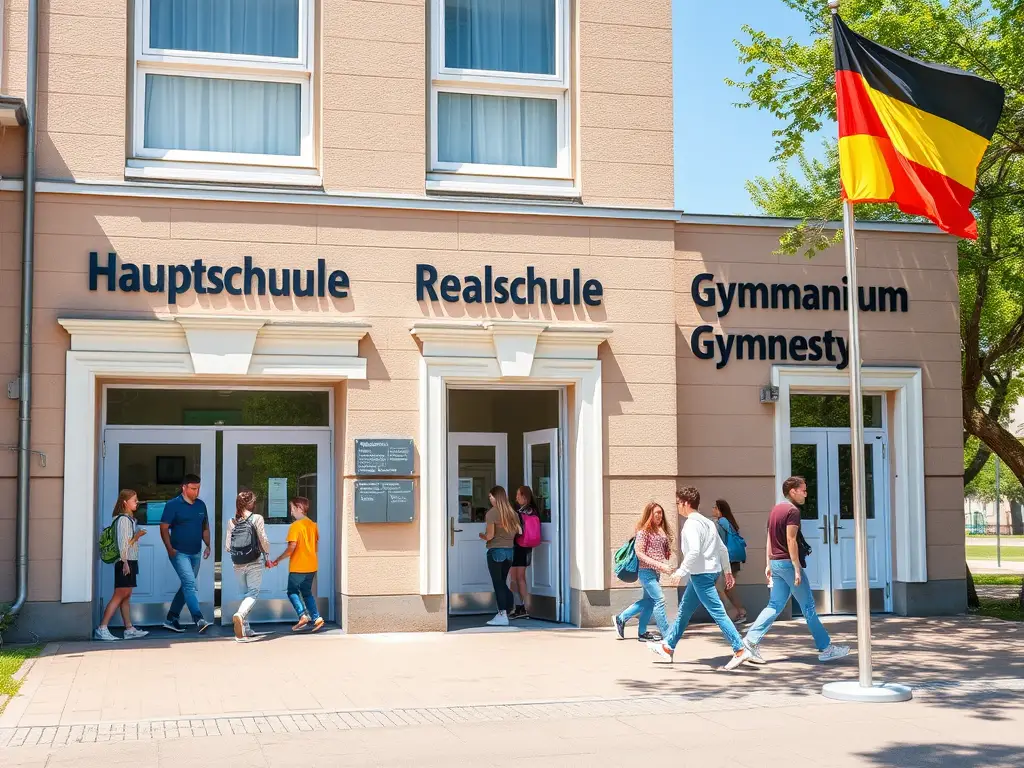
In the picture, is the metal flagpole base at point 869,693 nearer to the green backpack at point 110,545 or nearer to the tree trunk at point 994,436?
the green backpack at point 110,545

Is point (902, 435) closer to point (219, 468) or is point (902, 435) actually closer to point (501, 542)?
point (501, 542)

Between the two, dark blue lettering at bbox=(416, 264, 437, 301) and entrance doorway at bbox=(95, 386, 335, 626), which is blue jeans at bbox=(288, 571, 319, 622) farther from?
dark blue lettering at bbox=(416, 264, 437, 301)

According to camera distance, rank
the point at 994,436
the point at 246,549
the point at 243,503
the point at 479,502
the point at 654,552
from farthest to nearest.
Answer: the point at 994,436, the point at 479,502, the point at 243,503, the point at 246,549, the point at 654,552

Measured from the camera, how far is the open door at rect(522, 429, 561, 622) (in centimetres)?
1505

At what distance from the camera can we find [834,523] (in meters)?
16.0

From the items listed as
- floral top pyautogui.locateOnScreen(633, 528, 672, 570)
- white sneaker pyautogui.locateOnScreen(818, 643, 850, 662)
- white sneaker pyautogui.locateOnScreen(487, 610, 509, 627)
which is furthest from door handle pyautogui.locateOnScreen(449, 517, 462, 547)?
white sneaker pyautogui.locateOnScreen(818, 643, 850, 662)

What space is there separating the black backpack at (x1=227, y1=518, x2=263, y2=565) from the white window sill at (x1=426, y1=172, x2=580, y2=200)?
14.8 feet

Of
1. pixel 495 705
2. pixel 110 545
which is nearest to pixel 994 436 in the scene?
pixel 495 705

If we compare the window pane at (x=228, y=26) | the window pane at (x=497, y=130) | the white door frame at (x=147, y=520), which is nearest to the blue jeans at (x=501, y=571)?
the white door frame at (x=147, y=520)

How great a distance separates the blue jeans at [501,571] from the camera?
49.0ft

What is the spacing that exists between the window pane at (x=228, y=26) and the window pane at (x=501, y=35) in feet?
6.41

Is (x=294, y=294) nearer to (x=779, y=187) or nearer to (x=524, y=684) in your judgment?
(x=524, y=684)

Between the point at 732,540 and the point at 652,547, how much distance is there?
2.70m

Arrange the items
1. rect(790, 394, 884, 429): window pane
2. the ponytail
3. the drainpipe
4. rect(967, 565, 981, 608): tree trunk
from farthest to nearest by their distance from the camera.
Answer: rect(967, 565, 981, 608): tree trunk, rect(790, 394, 884, 429): window pane, the ponytail, the drainpipe
